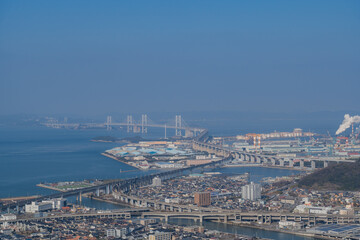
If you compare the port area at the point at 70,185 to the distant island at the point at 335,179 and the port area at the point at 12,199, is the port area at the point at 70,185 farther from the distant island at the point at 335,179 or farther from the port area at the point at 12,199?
the distant island at the point at 335,179

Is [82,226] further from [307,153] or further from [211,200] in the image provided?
[307,153]

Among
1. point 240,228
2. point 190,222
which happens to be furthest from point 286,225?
point 190,222

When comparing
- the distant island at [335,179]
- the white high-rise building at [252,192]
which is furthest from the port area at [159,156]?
the white high-rise building at [252,192]

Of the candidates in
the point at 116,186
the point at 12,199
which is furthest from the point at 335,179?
the point at 12,199

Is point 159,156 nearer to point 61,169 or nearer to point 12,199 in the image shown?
point 61,169

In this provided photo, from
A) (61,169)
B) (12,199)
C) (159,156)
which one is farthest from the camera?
(159,156)

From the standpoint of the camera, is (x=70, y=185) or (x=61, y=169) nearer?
Result: (x=70, y=185)
